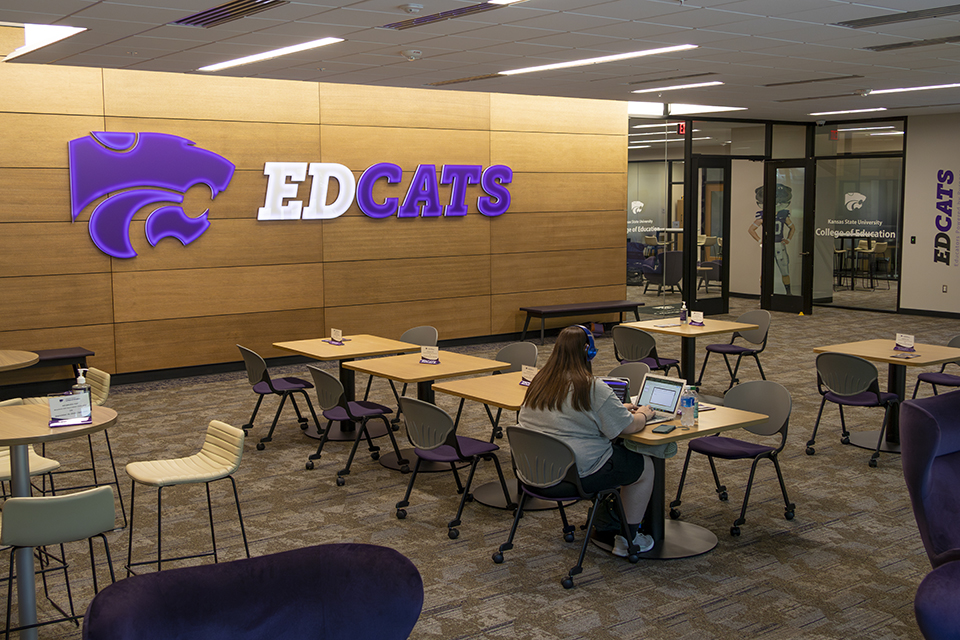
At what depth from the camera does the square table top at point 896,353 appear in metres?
6.56

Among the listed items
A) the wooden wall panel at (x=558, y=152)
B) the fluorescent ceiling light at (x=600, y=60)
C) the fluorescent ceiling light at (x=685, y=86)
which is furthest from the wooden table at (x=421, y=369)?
the wooden wall panel at (x=558, y=152)

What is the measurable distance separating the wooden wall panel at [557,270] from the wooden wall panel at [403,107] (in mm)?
1871

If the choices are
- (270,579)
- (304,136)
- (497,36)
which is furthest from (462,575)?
(304,136)

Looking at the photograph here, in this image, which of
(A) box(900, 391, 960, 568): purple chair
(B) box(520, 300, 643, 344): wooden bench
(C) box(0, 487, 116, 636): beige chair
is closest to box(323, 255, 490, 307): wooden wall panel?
(B) box(520, 300, 643, 344): wooden bench

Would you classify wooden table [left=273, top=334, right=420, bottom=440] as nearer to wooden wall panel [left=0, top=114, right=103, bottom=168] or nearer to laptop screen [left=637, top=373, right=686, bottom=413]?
laptop screen [left=637, top=373, right=686, bottom=413]

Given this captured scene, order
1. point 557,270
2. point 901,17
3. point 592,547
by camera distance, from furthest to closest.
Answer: point 557,270 < point 901,17 < point 592,547

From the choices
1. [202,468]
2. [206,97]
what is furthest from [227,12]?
[206,97]

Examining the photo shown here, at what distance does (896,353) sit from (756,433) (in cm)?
230

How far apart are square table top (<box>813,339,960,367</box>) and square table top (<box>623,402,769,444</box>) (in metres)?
1.96

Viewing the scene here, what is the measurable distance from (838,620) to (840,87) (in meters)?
8.16

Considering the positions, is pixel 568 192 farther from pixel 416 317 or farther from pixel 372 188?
pixel 372 188

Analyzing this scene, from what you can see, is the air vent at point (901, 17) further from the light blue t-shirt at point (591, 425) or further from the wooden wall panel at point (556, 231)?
the wooden wall panel at point (556, 231)

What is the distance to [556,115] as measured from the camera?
12.3 m

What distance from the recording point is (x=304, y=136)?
1033cm
